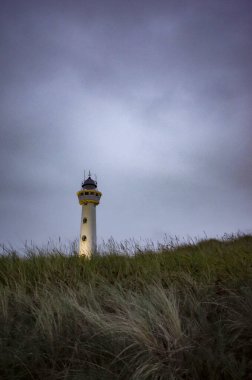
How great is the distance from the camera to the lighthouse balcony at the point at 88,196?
90.2 ft

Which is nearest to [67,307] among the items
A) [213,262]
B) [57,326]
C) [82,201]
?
[57,326]

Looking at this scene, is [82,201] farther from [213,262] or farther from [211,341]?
[211,341]

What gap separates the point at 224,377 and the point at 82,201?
25.9 meters

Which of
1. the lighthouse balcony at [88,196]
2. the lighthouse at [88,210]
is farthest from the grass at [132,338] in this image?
the lighthouse balcony at [88,196]

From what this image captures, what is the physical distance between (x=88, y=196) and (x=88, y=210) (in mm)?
1275

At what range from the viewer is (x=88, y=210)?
27109 mm

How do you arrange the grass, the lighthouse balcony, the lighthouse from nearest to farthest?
the grass, the lighthouse, the lighthouse balcony

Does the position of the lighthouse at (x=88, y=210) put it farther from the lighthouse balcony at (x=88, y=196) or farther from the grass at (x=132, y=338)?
the grass at (x=132, y=338)

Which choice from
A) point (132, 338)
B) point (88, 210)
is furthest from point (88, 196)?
point (132, 338)

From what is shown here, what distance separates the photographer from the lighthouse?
26.1m

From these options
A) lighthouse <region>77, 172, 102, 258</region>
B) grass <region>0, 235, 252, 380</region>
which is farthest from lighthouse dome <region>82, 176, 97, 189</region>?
grass <region>0, 235, 252, 380</region>

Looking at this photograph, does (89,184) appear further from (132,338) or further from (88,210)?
(132,338)

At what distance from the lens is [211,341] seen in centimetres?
270

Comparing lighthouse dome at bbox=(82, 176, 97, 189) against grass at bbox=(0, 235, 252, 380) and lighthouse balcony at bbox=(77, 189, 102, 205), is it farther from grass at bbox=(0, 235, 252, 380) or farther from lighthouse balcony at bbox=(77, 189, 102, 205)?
grass at bbox=(0, 235, 252, 380)
